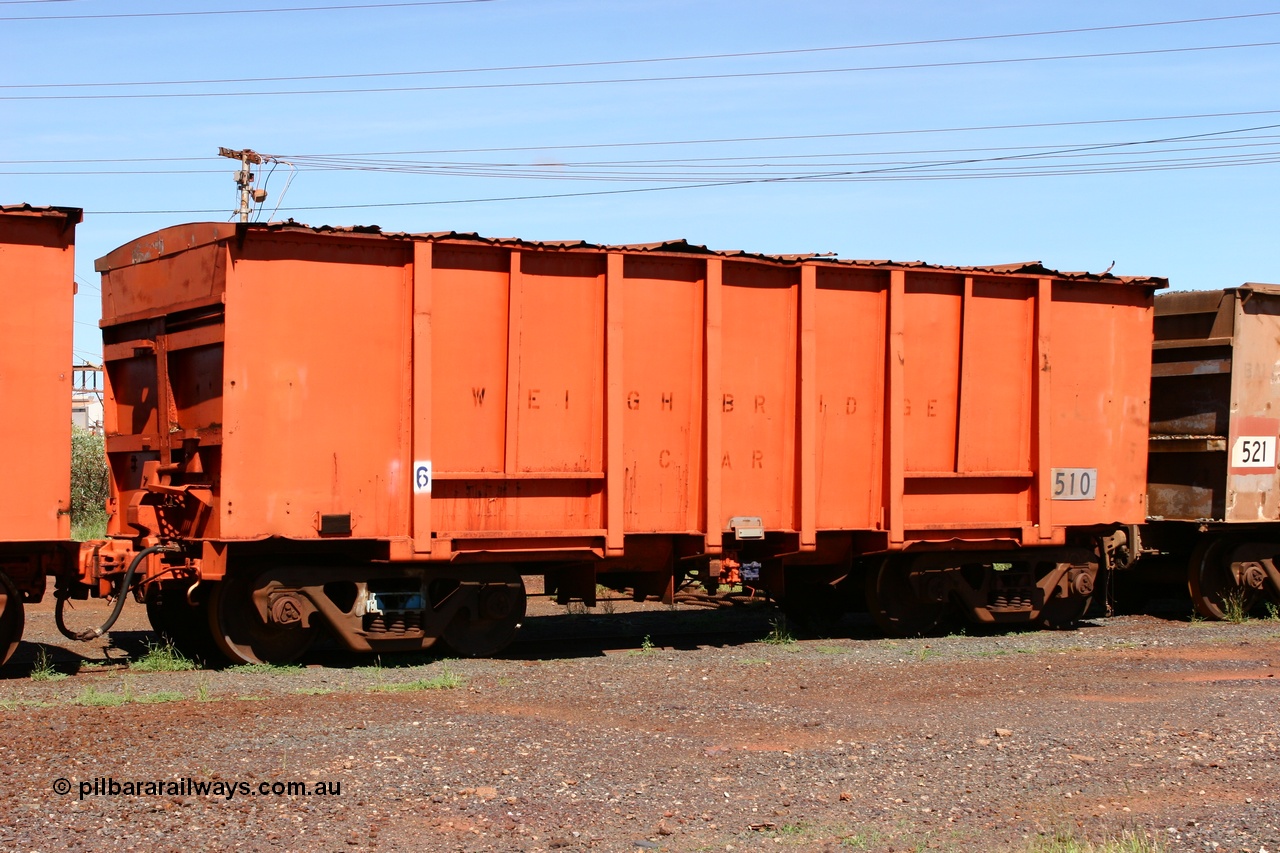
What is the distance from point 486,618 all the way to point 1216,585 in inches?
323

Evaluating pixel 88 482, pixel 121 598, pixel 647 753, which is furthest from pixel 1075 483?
pixel 88 482

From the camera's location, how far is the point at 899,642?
1172cm

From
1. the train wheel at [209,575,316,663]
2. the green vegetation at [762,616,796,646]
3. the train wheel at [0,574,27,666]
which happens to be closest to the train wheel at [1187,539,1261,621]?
the green vegetation at [762,616,796,646]

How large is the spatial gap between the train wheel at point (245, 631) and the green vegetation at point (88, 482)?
14814mm

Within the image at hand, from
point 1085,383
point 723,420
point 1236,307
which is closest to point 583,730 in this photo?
point 723,420

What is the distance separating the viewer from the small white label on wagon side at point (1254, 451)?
1339 centimetres

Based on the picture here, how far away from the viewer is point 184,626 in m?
10.7

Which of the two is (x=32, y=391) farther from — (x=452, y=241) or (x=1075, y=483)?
(x=1075, y=483)

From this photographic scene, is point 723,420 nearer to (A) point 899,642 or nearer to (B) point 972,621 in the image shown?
(A) point 899,642

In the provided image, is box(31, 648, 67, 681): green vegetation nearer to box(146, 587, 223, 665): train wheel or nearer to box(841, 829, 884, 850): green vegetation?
box(146, 587, 223, 665): train wheel

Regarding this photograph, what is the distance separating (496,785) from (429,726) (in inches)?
53.4

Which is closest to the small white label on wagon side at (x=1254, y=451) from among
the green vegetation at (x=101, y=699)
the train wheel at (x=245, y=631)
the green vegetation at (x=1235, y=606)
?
the green vegetation at (x=1235, y=606)

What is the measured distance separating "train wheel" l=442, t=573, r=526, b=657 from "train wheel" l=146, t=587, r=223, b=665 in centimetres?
196

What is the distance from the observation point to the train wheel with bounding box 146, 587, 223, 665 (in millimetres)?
10484
